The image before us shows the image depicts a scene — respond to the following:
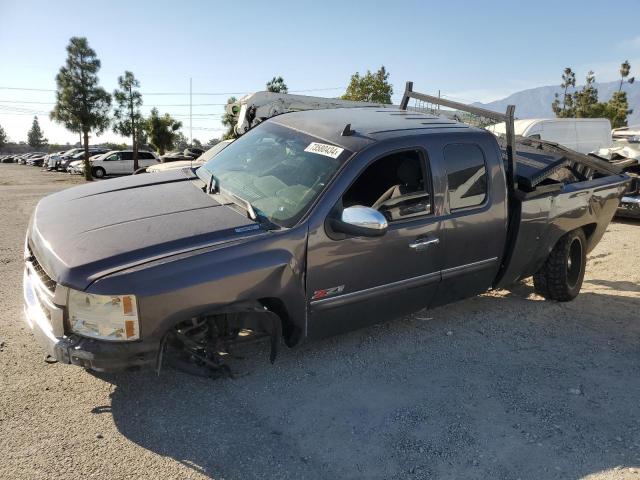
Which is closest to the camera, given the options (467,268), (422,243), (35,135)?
(422,243)

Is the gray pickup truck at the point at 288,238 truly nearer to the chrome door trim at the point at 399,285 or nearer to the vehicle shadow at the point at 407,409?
the chrome door trim at the point at 399,285

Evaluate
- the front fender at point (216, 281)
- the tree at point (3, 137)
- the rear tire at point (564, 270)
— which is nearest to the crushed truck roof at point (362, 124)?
the front fender at point (216, 281)

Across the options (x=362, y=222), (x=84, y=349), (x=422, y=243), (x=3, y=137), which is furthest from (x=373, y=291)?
(x=3, y=137)

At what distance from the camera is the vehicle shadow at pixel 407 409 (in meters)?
2.67

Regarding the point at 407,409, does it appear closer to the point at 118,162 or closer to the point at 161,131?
the point at 118,162

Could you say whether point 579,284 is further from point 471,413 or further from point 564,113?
point 564,113

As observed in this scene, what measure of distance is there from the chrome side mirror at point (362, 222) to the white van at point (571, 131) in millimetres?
11150

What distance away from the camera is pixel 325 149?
360 centimetres

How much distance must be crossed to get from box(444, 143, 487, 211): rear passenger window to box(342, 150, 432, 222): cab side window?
0.78ft

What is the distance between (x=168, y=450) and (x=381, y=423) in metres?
1.23

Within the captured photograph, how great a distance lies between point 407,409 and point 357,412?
1.08 feet

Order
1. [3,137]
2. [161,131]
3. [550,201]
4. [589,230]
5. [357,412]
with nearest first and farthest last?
1. [357,412]
2. [550,201]
3. [589,230]
4. [161,131]
5. [3,137]

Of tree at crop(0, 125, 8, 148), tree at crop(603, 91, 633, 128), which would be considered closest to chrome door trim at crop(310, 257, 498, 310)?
tree at crop(603, 91, 633, 128)

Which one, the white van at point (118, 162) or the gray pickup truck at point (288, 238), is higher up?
the gray pickup truck at point (288, 238)
